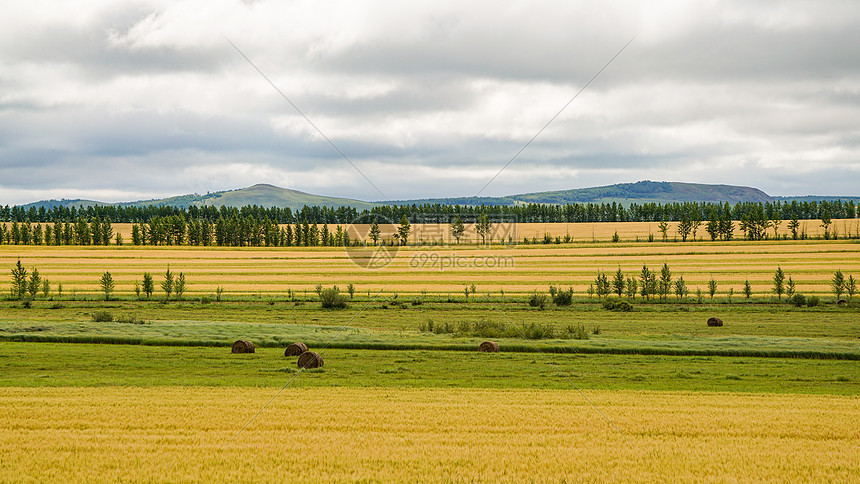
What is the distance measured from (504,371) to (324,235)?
130712 mm

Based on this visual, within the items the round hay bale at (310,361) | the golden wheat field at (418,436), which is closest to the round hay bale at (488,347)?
the round hay bale at (310,361)

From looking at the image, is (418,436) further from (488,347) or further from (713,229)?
(713,229)

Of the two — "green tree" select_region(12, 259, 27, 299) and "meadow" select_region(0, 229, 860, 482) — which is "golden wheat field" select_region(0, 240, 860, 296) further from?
"meadow" select_region(0, 229, 860, 482)

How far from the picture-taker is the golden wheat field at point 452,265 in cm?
7631

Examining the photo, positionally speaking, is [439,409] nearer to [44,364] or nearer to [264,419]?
[264,419]

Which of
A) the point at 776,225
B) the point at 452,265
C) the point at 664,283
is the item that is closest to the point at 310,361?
the point at 664,283

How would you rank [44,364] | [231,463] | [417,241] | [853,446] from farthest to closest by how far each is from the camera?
1. [417,241]
2. [44,364]
3. [853,446]
4. [231,463]

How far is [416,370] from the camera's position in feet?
80.8

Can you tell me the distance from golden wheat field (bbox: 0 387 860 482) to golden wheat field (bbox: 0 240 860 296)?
166 ft

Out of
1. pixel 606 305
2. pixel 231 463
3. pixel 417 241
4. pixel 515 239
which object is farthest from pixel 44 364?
pixel 515 239

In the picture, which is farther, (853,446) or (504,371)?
(504,371)

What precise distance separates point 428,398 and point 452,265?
77542mm

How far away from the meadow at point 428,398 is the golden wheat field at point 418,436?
6 cm

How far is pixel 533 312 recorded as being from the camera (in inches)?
2094
